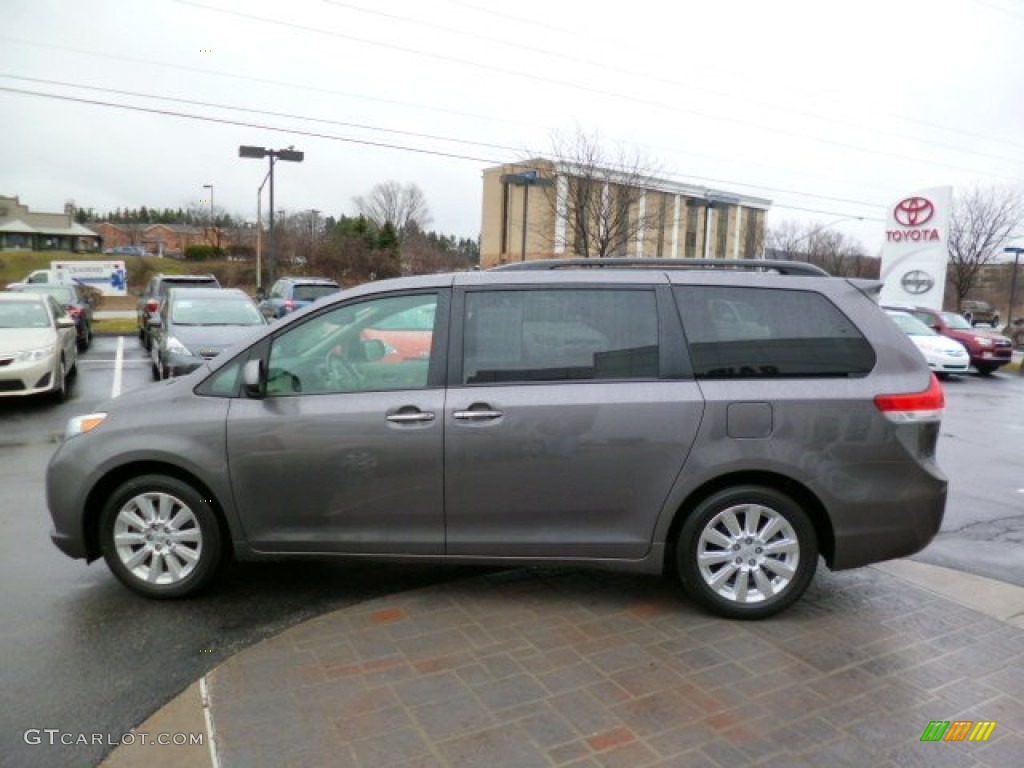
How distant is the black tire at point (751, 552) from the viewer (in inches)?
151

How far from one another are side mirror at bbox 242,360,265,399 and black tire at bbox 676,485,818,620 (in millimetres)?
2334

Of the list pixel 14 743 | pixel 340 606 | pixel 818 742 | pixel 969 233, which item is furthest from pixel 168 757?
pixel 969 233

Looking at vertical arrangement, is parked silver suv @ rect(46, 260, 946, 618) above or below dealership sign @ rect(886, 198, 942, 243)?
below

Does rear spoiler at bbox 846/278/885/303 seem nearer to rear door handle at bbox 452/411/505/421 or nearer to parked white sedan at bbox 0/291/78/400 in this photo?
rear door handle at bbox 452/411/505/421

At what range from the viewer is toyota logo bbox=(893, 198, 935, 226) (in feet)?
89.3

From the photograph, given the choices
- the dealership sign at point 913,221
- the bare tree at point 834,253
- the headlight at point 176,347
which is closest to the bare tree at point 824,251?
the bare tree at point 834,253

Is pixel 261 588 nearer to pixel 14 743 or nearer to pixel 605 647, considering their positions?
pixel 14 743

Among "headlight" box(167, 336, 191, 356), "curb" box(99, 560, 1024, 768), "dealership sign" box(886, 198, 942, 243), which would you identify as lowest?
"curb" box(99, 560, 1024, 768)

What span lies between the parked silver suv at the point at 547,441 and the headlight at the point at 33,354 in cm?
721

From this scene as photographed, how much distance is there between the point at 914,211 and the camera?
2769cm

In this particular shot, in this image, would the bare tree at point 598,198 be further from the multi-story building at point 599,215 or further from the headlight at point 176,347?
the headlight at point 176,347

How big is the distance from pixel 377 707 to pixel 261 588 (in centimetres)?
158

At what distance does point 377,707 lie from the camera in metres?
3.05

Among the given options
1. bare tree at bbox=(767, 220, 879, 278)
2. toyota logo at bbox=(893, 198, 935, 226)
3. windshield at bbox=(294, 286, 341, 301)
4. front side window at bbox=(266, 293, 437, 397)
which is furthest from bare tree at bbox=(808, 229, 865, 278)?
front side window at bbox=(266, 293, 437, 397)
